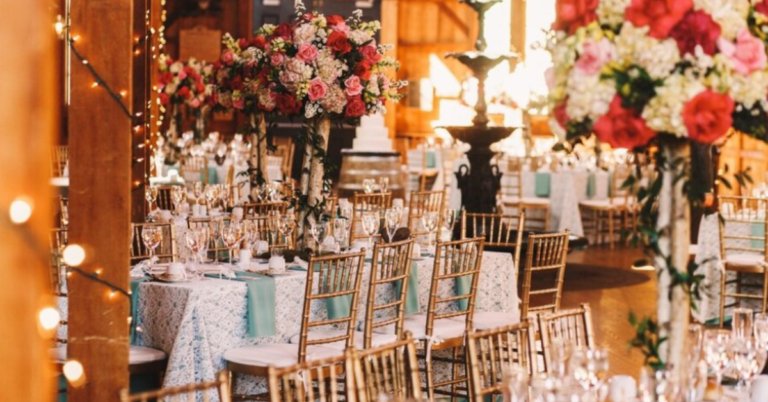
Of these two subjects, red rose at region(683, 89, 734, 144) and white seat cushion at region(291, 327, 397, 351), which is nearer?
red rose at region(683, 89, 734, 144)

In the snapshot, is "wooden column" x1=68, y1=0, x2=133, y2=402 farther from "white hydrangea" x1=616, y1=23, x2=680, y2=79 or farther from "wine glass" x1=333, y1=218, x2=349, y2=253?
"wine glass" x1=333, y1=218, x2=349, y2=253

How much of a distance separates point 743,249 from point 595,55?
5264mm

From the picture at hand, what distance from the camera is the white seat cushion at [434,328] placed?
5.31 metres

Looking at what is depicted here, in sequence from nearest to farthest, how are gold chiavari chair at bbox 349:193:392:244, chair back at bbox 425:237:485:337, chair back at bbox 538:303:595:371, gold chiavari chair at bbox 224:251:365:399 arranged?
chair back at bbox 538:303:595:371 < gold chiavari chair at bbox 224:251:365:399 < chair back at bbox 425:237:485:337 < gold chiavari chair at bbox 349:193:392:244

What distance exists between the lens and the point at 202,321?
15.3 feet

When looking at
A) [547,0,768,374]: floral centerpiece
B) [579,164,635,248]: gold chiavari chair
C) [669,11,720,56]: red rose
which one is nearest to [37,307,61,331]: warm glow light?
[547,0,768,374]: floral centerpiece

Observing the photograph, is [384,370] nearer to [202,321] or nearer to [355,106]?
[202,321]

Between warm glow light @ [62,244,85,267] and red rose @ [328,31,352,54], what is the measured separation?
7.81ft

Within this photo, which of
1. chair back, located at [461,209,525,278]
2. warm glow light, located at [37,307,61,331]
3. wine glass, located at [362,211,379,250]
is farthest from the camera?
chair back, located at [461,209,525,278]

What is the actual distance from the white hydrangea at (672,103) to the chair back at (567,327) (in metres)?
1.14

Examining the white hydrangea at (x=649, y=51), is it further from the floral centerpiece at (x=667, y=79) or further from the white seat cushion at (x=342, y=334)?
the white seat cushion at (x=342, y=334)

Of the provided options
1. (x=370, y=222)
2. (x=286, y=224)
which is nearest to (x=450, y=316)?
(x=370, y=222)

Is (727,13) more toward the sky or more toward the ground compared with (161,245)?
more toward the sky

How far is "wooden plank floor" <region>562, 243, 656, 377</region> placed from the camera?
684cm
